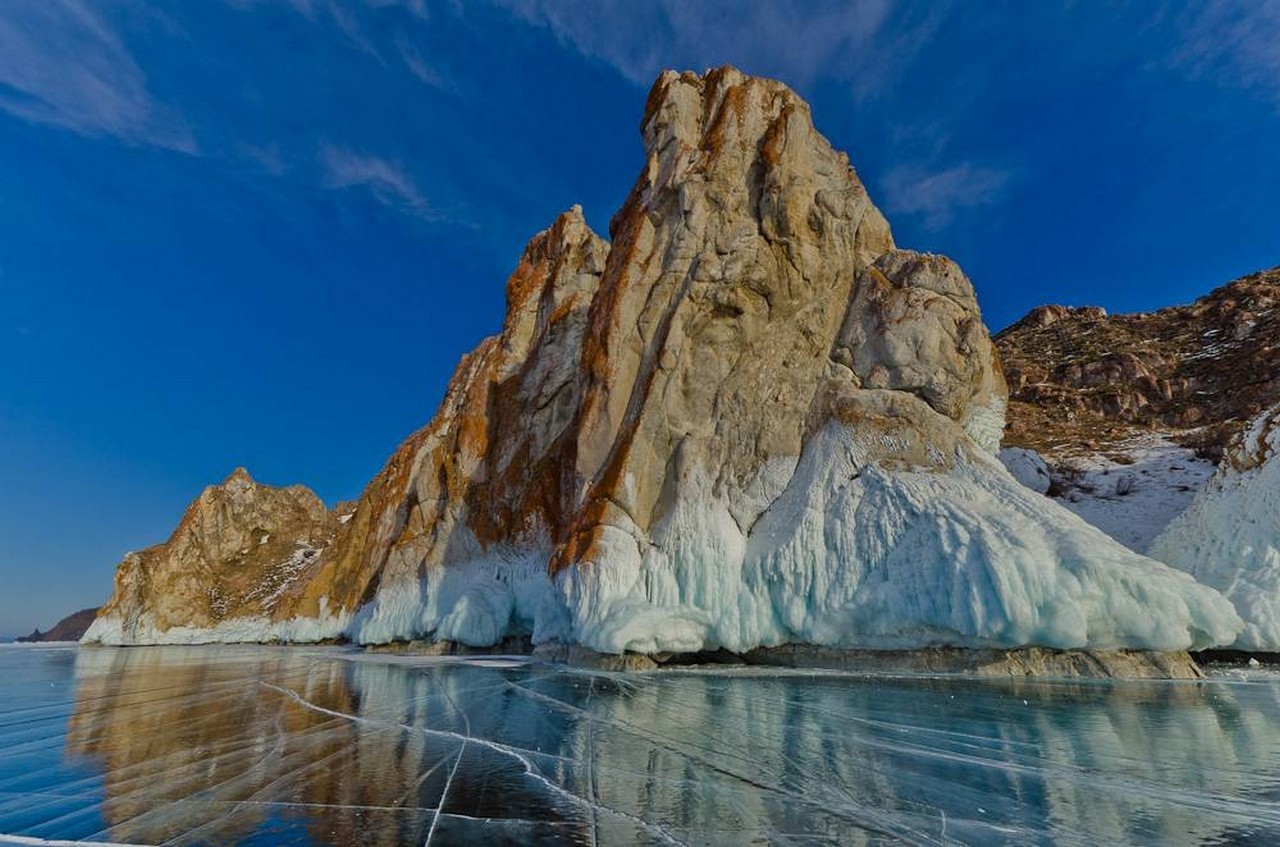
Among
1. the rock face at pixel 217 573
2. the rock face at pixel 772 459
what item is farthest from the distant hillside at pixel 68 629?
the rock face at pixel 772 459

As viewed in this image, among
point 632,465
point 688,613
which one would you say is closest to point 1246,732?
point 688,613

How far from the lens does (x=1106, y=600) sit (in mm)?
16391

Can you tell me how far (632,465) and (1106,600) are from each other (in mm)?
15479

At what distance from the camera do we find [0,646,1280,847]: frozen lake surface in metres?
5.94

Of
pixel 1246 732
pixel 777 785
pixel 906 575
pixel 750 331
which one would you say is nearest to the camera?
pixel 777 785

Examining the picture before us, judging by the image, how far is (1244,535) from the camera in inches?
870

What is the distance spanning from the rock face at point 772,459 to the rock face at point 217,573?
43741 mm

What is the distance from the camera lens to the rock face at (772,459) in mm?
17734

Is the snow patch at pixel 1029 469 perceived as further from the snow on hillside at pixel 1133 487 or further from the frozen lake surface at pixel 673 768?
the frozen lake surface at pixel 673 768

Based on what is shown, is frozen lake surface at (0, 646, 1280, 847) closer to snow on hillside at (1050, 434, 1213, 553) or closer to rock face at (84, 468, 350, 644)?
snow on hillside at (1050, 434, 1213, 553)

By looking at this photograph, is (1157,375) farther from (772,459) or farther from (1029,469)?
(772,459)

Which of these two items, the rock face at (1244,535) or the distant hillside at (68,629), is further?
the distant hillside at (68,629)

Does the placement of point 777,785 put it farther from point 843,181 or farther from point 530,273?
point 530,273

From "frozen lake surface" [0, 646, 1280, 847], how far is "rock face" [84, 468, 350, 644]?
55.0 metres
